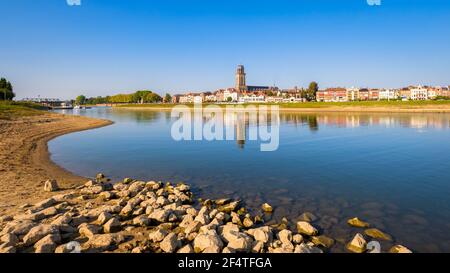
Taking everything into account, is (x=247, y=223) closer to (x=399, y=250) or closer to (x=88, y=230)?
(x=399, y=250)

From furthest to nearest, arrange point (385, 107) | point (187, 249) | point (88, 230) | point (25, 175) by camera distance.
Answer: point (385, 107)
point (25, 175)
point (88, 230)
point (187, 249)

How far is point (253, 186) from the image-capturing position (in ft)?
58.1

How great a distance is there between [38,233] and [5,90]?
149 meters

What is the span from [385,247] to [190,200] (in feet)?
28.4

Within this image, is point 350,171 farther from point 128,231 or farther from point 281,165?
point 128,231

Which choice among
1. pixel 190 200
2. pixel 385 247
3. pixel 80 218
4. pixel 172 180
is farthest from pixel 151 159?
pixel 385 247

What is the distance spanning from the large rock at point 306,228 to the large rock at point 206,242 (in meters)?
3.57

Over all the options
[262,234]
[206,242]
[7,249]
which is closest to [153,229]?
[206,242]

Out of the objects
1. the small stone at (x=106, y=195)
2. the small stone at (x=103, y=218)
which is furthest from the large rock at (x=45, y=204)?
the small stone at (x=103, y=218)

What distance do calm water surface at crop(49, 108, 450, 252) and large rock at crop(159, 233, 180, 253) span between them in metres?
4.64

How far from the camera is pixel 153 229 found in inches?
445

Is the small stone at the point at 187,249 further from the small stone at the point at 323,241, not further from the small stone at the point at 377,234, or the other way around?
the small stone at the point at 377,234

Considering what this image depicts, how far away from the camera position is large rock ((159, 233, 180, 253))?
9.38 m
